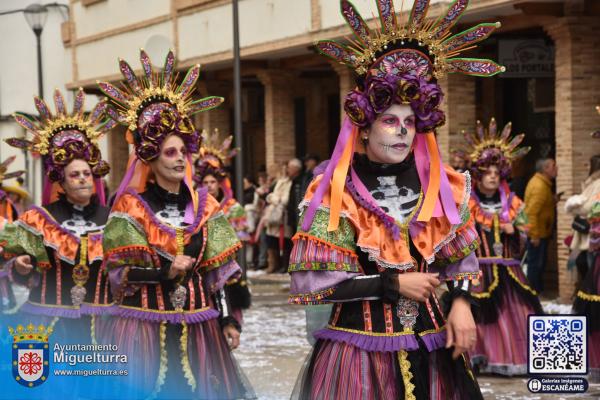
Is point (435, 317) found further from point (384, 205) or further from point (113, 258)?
point (113, 258)

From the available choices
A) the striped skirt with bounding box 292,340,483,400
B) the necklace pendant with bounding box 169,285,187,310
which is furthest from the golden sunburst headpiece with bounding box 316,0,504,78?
the necklace pendant with bounding box 169,285,187,310

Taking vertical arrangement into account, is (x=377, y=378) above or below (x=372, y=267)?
below

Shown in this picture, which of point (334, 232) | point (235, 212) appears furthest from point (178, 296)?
point (235, 212)

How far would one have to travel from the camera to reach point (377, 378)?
16.2ft

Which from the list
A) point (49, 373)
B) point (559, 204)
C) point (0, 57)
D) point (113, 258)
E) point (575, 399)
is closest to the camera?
point (113, 258)

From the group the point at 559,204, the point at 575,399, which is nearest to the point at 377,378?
the point at 575,399

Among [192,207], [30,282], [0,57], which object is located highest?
[0,57]

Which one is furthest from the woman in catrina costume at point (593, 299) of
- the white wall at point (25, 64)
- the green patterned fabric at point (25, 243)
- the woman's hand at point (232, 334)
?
the white wall at point (25, 64)

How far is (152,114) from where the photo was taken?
7.28m

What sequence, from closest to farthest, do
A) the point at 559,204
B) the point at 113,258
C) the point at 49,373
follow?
the point at 113,258
the point at 49,373
the point at 559,204

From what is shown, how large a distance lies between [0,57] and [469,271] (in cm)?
2808

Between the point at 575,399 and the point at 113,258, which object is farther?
the point at 575,399

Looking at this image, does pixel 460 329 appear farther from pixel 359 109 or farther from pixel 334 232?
pixel 359 109

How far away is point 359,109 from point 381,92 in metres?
0.13
